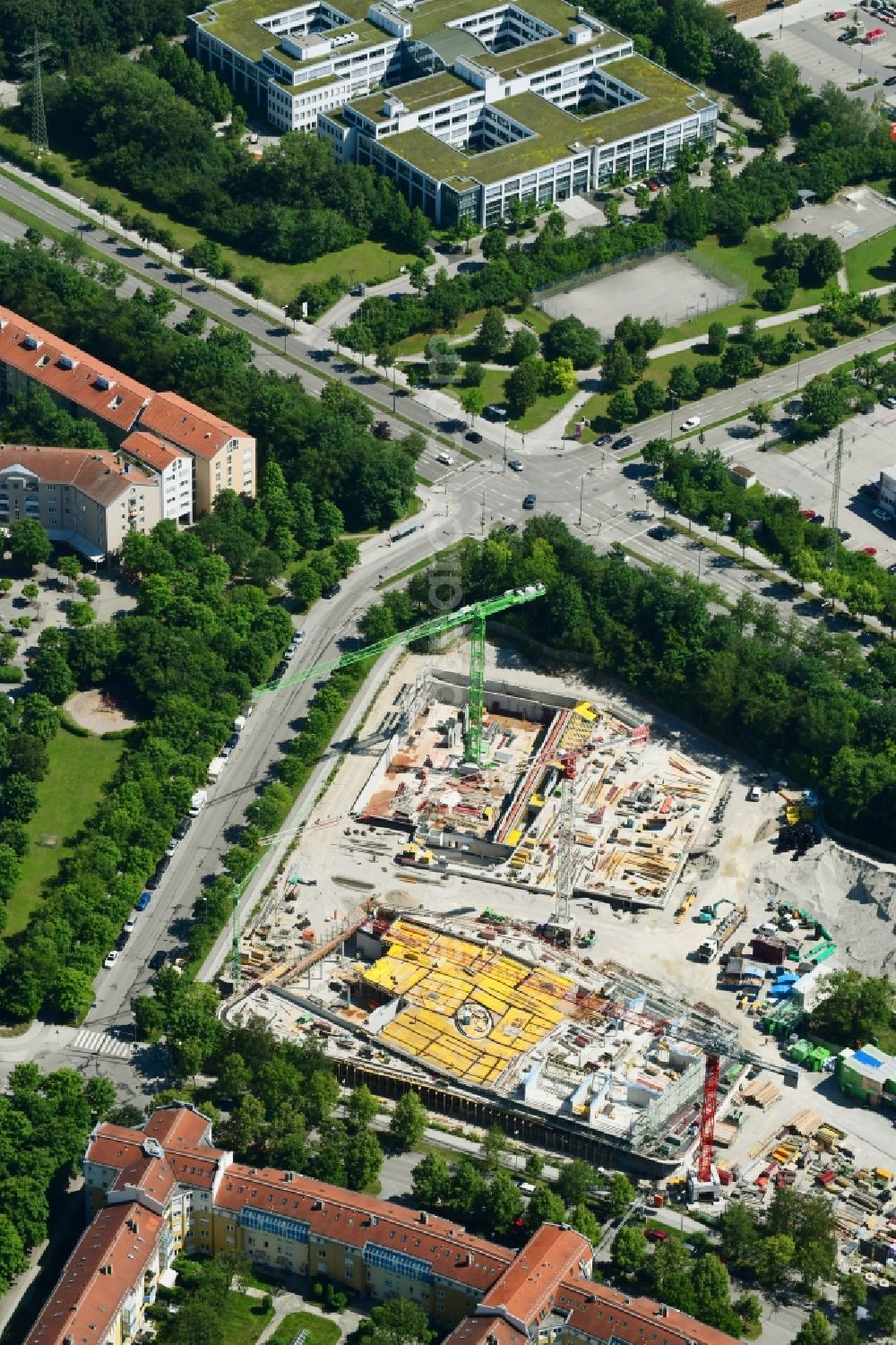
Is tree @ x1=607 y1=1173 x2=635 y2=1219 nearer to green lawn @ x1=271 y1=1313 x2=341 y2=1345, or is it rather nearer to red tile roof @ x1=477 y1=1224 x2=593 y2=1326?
A: red tile roof @ x1=477 y1=1224 x2=593 y2=1326

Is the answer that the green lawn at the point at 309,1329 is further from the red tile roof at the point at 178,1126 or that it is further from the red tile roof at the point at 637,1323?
the red tile roof at the point at 637,1323

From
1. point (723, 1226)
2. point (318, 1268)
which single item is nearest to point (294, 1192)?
point (318, 1268)

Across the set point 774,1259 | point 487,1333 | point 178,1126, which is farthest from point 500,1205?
point 178,1126

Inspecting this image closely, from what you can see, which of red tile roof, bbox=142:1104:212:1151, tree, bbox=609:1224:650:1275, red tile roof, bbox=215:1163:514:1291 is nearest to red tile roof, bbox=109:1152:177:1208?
red tile roof, bbox=142:1104:212:1151

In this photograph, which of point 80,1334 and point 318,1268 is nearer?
point 80,1334

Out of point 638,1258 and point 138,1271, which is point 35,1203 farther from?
point 638,1258

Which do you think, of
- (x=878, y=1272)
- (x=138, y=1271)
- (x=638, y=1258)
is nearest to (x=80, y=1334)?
(x=138, y=1271)
